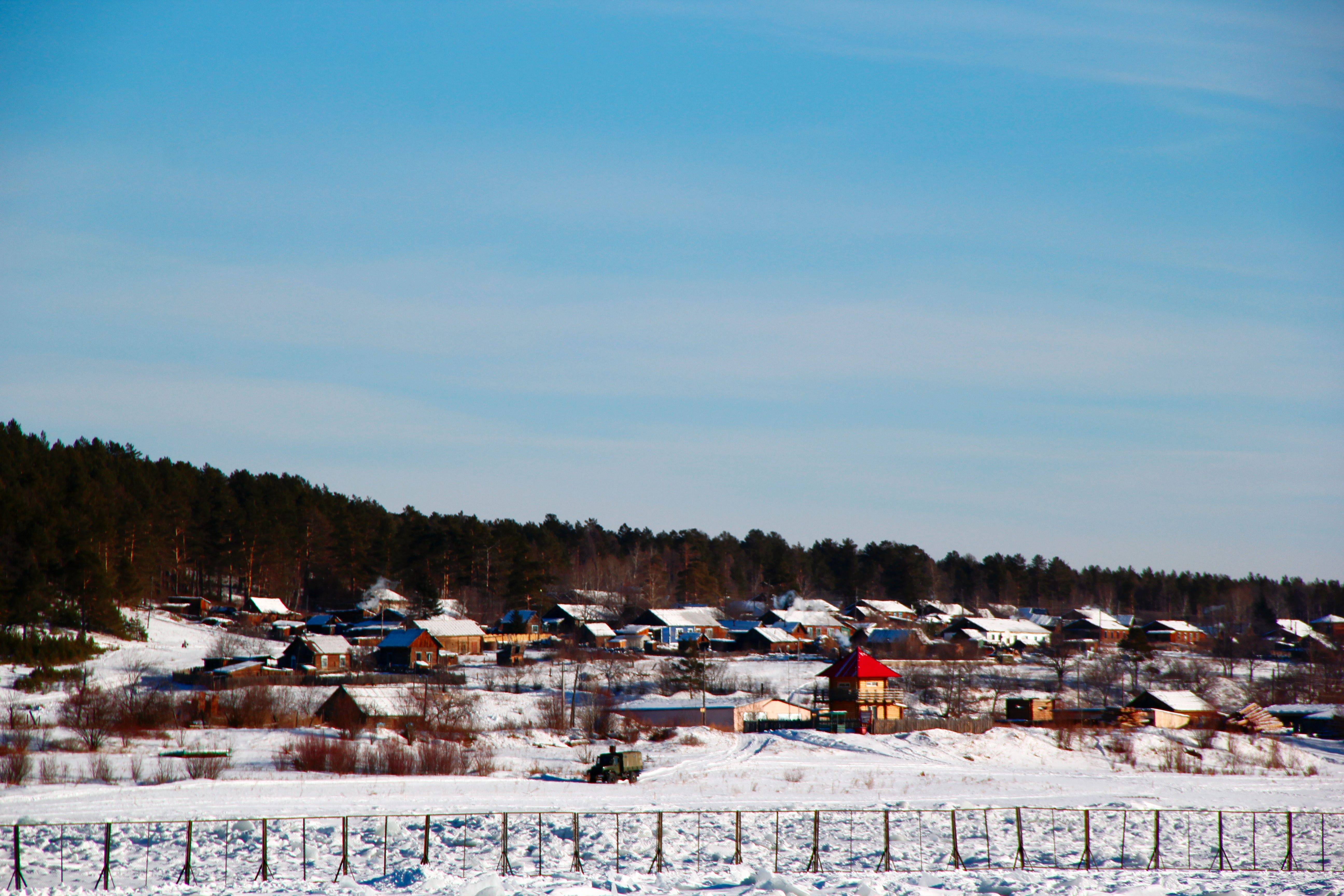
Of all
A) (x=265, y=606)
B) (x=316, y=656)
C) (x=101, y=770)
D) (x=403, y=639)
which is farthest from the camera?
(x=265, y=606)

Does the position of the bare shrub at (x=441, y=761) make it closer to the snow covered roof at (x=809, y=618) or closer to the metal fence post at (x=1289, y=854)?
the metal fence post at (x=1289, y=854)

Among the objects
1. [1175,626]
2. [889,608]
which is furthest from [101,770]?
[1175,626]

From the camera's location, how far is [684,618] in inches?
4476

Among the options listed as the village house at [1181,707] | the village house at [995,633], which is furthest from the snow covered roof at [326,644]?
the village house at [995,633]

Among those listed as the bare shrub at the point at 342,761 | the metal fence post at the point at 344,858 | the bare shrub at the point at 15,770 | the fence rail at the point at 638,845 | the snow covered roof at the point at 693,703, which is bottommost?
the snow covered roof at the point at 693,703

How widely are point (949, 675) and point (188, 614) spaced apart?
60952 mm

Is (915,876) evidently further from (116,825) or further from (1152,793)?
(1152,793)

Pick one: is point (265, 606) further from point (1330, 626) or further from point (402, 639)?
point (1330, 626)

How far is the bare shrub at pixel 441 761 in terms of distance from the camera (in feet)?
138

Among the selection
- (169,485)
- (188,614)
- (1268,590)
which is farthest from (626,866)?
(1268,590)

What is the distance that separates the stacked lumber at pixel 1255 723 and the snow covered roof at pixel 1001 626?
48597mm

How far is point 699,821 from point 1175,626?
11290cm

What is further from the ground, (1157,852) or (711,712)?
(1157,852)

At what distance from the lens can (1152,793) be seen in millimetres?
41250
